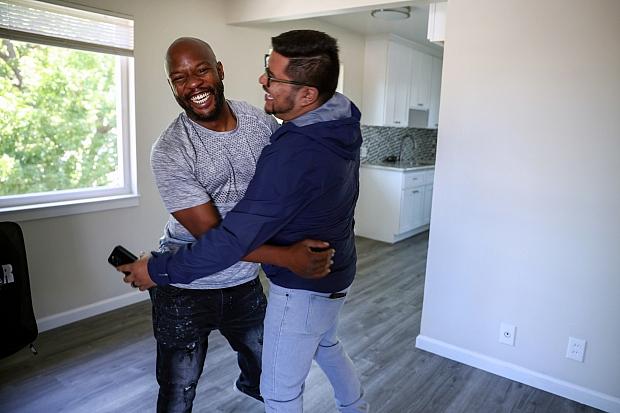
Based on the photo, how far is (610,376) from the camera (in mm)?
2324

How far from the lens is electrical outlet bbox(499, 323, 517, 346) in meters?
2.58

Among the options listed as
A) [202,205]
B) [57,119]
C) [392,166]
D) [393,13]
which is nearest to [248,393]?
[202,205]

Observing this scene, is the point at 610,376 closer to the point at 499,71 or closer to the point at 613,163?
the point at 613,163

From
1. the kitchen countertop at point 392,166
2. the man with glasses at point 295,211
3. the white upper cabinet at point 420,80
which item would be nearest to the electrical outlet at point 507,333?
the man with glasses at point 295,211

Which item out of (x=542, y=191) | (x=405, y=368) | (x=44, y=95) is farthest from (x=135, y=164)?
(x=542, y=191)

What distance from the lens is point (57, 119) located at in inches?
118

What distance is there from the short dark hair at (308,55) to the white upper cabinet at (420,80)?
4883 mm

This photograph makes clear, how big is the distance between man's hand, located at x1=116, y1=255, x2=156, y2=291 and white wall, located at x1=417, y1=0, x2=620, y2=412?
6.18 feet

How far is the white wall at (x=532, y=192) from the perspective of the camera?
2.23 meters

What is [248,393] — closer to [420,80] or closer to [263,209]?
[263,209]

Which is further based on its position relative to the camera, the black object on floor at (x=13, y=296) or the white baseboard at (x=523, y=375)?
the white baseboard at (x=523, y=375)

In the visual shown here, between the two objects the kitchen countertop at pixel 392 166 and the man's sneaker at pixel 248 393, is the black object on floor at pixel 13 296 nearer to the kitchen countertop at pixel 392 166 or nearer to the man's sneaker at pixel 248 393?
the man's sneaker at pixel 248 393

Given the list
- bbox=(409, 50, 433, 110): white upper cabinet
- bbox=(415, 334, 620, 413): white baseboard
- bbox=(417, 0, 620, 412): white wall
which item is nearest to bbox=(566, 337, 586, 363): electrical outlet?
bbox=(417, 0, 620, 412): white wall

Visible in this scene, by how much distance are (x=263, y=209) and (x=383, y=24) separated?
4.19 meters
